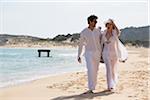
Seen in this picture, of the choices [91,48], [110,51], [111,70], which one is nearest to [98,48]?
[91,48]

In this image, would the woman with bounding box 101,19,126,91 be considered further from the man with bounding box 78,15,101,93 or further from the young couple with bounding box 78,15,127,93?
the man with bounding box 78,15,101,93

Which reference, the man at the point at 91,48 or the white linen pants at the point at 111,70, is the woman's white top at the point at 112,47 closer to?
the white linen pants at the point at 111,70

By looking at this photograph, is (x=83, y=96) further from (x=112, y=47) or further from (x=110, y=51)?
(x=112, y=47)

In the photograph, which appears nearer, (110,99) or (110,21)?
(110,99)

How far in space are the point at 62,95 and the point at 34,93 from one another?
2.39ft

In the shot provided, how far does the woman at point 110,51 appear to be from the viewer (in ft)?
33.7

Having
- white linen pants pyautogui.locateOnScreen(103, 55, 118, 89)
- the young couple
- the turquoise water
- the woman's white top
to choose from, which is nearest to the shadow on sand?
the young couple

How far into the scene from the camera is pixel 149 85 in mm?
11141

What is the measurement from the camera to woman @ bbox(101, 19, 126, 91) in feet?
33.7

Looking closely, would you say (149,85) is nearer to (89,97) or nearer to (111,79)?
(111,79)

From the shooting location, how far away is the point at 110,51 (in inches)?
409

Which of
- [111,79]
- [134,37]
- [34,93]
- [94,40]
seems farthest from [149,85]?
[134,37]

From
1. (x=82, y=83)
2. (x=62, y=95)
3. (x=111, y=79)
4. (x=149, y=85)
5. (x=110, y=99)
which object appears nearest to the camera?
(x=110, y=99)

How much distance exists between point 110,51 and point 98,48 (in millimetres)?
350
